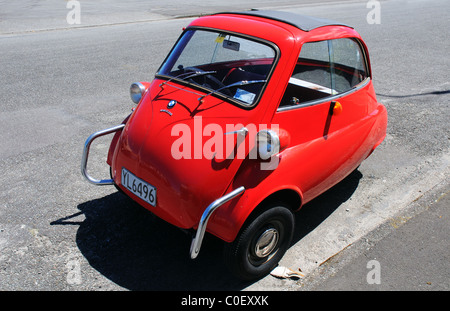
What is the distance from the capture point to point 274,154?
325cm

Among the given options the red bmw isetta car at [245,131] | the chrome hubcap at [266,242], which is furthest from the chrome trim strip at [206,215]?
the chrome hubcap at [266,242]

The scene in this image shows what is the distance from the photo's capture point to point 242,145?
3.25 m

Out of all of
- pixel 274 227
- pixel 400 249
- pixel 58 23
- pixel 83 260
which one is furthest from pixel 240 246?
pixel 58 23

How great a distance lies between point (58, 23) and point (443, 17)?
13887 millimetres

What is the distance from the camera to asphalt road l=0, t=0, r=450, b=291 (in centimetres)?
348

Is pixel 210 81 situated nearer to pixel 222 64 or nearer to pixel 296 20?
pixel 222 64

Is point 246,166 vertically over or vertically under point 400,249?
over

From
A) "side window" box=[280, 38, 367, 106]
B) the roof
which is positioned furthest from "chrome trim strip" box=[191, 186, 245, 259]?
the roof

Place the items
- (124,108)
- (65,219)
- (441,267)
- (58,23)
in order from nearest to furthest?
(441,267) → (65,219) → (124,108) → (58,23)

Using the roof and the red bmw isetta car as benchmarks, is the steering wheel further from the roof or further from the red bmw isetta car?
the roof

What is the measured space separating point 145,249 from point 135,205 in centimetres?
65

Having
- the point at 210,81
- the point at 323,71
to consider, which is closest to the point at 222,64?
the point at 210,81
